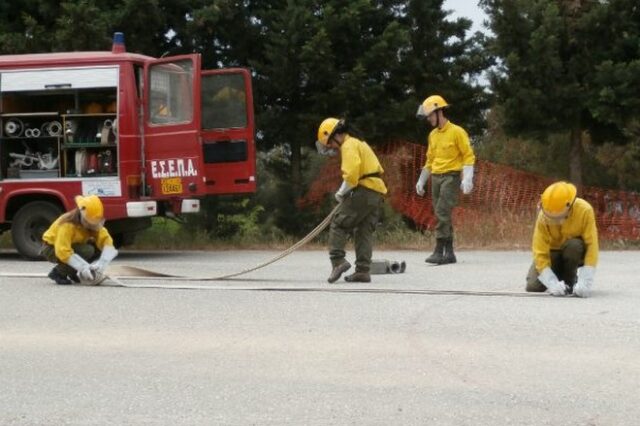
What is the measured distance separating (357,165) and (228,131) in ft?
15.9

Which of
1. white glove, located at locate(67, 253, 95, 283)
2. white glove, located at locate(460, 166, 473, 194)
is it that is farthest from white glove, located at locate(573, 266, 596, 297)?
white glove, located at locate(67, 253, 95, 283)

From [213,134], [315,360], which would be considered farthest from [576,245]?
[213,134]

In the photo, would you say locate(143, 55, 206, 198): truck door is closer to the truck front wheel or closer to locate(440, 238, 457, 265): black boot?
the truck front wheel

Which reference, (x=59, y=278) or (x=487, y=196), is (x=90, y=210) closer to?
(x=59, y=278)

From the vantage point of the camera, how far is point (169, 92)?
1429 cm

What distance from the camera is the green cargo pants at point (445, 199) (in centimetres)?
1275

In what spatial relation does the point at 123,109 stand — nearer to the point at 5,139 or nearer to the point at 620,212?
the point at 5,139

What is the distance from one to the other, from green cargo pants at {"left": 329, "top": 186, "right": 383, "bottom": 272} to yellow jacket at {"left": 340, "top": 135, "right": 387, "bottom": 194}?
0.08 meters

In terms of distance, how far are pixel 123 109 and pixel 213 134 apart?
4.42ft

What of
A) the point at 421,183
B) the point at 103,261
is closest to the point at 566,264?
the point at 421,183

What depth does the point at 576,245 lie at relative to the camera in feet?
29.9

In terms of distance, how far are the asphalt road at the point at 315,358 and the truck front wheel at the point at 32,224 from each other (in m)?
4.21

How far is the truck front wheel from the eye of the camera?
14.5 meters

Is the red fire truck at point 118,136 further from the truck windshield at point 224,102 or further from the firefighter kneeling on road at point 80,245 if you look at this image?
the firefighter kneeling on road at point 80,245
